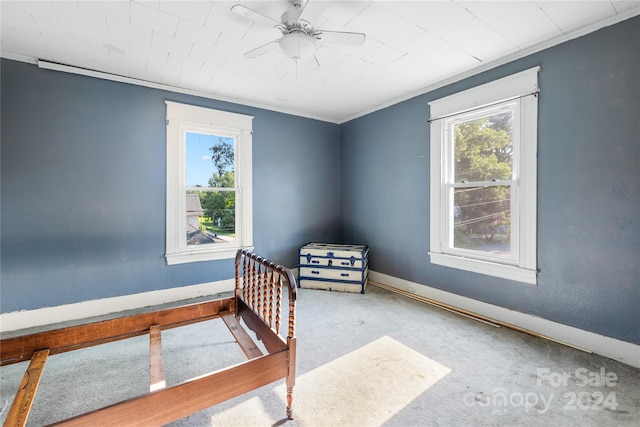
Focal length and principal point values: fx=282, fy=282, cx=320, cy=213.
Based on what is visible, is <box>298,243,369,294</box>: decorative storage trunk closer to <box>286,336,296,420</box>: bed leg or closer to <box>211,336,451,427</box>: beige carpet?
<box>211,336,451,427</box>: beige carpet

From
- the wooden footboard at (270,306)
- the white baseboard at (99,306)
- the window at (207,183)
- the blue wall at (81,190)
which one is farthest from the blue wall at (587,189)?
the blue wall at (81,190)

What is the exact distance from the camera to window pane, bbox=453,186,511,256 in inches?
108

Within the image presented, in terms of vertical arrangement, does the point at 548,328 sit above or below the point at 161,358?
below

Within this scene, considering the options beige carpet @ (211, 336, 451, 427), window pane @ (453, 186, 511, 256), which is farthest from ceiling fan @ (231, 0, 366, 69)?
beige carpet @ (211, 336, 451, 427)

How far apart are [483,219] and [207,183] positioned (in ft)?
10.5

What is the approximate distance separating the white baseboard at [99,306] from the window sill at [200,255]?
1.03ft

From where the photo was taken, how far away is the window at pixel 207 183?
10.8ft

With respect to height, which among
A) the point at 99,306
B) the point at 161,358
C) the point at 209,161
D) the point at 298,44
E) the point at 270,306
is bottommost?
the point at 99,306

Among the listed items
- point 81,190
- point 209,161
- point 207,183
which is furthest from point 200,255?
point 81,190

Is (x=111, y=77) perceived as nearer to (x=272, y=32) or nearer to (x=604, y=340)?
(x=272, y=32)

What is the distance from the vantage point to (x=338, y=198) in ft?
15.3

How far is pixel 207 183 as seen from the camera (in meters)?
3.56

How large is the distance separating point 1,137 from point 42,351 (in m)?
2.08

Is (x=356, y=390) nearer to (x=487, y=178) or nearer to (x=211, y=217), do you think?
(x=487, y=178)
